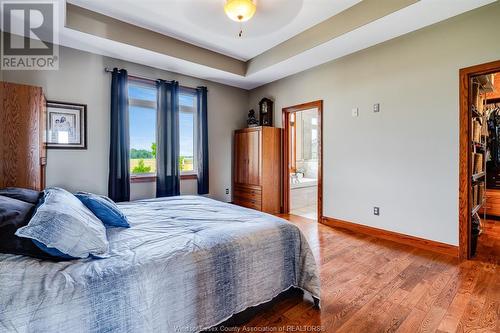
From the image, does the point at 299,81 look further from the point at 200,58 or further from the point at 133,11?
the point at 133,11

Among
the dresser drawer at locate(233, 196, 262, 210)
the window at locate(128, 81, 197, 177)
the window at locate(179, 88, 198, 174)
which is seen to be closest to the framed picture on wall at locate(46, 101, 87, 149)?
the window at locate(128, 81, 197, 177)

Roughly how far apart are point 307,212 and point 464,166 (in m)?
2.62

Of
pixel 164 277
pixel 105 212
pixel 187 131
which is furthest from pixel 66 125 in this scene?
pixel 164 277

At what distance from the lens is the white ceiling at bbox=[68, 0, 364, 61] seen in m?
2.67

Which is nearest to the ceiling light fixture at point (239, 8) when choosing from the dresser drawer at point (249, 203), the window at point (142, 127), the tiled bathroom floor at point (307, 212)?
the window at point (142, 127)

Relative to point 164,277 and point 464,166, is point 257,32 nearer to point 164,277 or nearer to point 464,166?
point 464,166

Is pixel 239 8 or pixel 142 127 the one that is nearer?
pixel 239 8

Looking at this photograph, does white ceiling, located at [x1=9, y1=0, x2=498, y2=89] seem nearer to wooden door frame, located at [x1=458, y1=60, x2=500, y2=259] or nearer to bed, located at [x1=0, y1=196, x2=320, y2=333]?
wooden door frame, located at [x1=458, y1=60, x2=500, y2=259]

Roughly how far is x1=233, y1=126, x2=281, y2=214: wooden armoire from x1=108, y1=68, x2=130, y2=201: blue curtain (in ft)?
6.80

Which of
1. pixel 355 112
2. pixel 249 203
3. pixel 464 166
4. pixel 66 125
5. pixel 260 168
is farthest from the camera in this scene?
pixel 249 203

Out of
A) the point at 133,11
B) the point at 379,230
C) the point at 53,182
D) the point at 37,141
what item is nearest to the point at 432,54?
the point at 379,230

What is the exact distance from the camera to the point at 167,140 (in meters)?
4.07

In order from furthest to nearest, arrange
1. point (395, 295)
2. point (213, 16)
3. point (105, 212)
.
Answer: point (213, 16)
point (395, 295)
point (105, 212)

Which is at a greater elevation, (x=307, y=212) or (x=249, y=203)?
(x=249, y=203)
